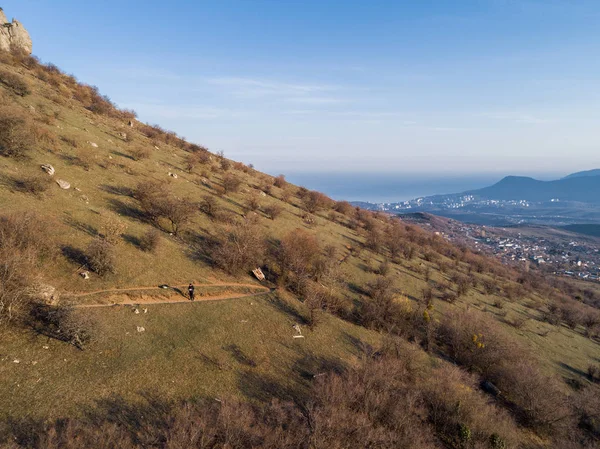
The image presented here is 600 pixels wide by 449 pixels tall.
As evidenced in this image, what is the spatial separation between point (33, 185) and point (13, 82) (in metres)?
30.9

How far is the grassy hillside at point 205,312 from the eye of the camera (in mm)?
16281

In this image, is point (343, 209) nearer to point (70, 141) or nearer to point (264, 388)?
point (70, 141)

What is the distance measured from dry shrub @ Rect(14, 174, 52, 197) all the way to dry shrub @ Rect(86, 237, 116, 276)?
32.9 feet

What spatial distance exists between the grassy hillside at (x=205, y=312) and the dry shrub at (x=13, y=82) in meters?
0.15

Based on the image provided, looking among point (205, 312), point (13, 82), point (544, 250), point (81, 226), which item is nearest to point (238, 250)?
point (205, 312)

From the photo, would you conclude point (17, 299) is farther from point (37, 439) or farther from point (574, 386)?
point (574, 386)

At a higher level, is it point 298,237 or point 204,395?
point 298,237

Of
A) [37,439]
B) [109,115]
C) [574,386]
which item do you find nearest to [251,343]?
[37,439]

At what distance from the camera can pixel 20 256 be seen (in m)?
17.7

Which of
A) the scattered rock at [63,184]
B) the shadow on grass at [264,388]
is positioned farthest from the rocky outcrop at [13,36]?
the shadow on grass at [264,388]

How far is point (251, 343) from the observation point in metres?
22.5

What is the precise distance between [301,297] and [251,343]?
403 inches

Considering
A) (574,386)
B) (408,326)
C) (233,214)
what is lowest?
(574,386)

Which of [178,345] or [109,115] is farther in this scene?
[109,115]
